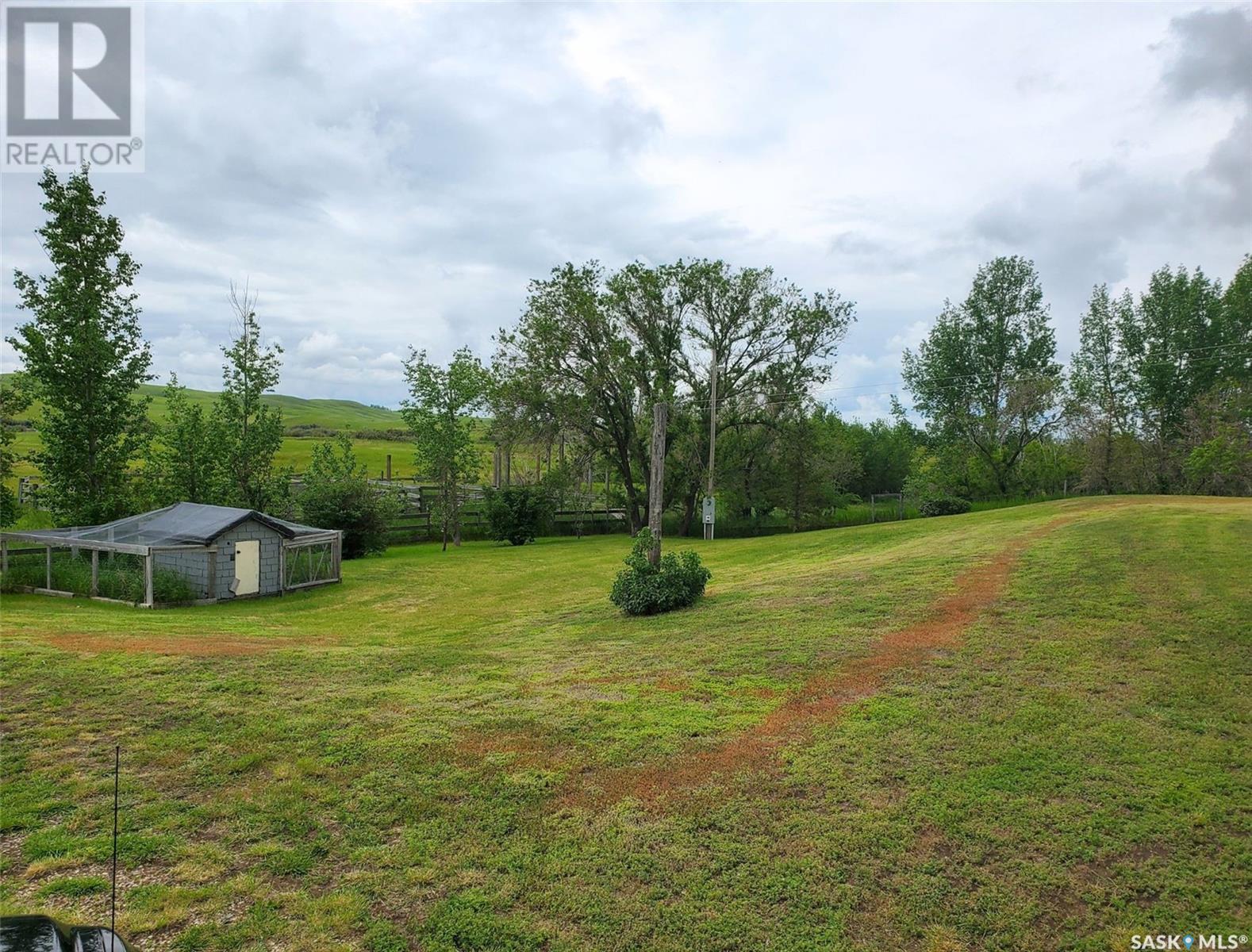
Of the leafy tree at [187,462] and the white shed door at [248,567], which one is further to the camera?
the leafy tree at [187,462]

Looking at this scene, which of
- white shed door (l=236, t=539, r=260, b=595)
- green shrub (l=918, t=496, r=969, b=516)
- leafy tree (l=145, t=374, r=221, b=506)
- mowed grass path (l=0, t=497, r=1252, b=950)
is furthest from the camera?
green shrub (l=918, t=496, r=969, b=516)

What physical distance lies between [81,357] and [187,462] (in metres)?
5.01

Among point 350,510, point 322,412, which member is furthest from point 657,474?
point 322,412

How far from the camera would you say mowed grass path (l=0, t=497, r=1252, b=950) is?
3.80 meters

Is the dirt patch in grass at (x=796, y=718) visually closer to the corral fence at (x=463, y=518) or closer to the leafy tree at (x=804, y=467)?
the leafy tree at (x=804, y=467)

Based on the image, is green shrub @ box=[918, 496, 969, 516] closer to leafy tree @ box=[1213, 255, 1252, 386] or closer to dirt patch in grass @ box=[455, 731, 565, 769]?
leafy tree @ box=[1213, 255, 1252, 386]

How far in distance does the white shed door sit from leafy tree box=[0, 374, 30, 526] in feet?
21.1

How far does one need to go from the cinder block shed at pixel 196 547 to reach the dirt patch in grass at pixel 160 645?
19.1 feet

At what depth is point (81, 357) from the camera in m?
17.9

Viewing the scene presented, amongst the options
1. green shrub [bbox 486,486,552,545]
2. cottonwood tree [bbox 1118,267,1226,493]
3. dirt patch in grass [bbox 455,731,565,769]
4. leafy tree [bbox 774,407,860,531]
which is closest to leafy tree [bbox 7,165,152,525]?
green shrub [bbox 486,486,552,545]

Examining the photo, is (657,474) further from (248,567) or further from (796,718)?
(248,567)

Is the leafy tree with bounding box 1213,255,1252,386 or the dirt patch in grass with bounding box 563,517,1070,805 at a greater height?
the leafy tree with bounding box 1213,255,1252,386

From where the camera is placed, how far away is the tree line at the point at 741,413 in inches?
964

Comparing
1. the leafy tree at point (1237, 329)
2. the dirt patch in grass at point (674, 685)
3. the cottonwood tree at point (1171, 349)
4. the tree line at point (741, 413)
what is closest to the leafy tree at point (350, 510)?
the tree line at point (741, 413)
